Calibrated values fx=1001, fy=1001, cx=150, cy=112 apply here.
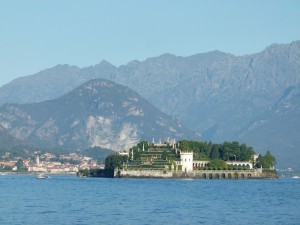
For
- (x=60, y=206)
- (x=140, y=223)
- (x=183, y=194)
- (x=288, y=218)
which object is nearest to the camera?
(x=140, y=223)

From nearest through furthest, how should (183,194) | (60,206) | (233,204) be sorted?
(60,206) < (233,204) < (183,194)

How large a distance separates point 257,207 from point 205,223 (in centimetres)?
2769

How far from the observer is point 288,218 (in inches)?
4373

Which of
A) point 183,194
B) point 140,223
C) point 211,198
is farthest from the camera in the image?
point 183,194

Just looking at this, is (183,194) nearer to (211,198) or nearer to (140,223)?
(211,198)

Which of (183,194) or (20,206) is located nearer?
(20,206)

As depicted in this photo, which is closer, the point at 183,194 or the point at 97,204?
the point at 97,204

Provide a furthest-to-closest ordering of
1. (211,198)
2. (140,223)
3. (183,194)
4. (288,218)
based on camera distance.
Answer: (183,194) → (211,198) → (288,218) → (140,223)

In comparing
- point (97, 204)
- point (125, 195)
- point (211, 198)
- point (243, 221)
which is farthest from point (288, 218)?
point (125, 195)

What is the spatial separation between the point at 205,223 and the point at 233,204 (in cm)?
3181

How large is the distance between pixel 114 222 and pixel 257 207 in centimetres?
3172

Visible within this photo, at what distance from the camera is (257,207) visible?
5108 inches

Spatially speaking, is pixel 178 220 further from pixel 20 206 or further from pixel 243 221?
pixel 20 206

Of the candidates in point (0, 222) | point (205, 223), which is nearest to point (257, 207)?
point (205, 223)
